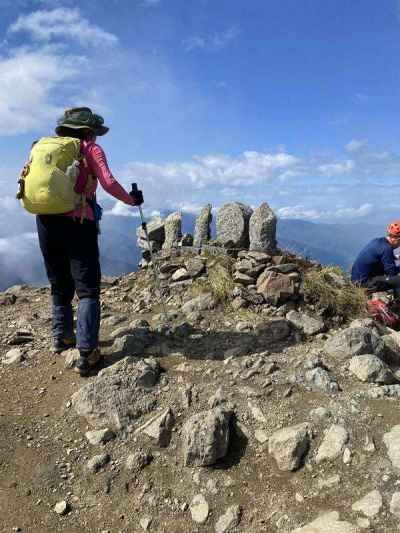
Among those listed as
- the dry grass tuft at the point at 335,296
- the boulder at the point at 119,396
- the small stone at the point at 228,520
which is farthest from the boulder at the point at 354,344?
the small stone at the point at 228,520

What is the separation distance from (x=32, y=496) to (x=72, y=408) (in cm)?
127

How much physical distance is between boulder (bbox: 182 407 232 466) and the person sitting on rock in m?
1.97

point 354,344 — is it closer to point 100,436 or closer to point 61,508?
point 100,436

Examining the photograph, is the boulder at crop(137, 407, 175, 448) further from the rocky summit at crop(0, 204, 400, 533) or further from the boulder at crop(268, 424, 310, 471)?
the boulder at crop(268, 424, 310, 471)

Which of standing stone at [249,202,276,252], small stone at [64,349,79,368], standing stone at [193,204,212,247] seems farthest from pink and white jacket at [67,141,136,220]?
standing stone at [193,204,212,247]

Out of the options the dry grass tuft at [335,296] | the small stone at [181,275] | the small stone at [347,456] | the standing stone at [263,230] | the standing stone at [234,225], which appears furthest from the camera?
the standing stone at [234,225]

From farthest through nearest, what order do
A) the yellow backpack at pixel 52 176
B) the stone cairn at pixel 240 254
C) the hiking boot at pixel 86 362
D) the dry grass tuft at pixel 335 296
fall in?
1. the stone cairn at pixel 240 254
2. the dry grass tuft at pixel 335 296
3. the hiking boot at pixel 86 362
4. the yellow backpack at pixel 52 176

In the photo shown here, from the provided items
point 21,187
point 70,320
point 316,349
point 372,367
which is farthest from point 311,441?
point 21,187

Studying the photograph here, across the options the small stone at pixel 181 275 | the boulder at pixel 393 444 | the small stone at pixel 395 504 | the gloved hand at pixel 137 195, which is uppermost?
the gloved hand at pixel 137 195

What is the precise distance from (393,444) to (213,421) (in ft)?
6.37

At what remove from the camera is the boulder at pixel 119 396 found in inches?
217

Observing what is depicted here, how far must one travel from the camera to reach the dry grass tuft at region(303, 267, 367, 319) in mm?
8562

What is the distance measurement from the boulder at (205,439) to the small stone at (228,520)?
23.5 inches

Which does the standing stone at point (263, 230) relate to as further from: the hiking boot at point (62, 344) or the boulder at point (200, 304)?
the hiking boot at point (62, 344)
